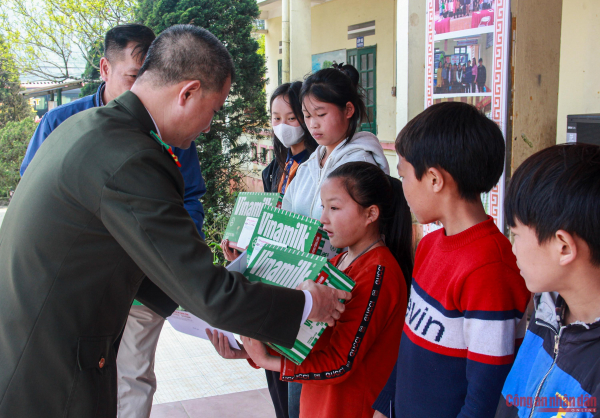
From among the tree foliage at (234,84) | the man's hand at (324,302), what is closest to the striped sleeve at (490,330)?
the man's hand at (324,302)

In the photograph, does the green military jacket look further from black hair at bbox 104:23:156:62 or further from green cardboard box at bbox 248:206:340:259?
black hair at bbox 104:23:156:62

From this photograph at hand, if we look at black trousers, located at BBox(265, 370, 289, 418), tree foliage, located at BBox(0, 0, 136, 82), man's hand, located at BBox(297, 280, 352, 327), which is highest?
tree foliage, located at BBox(0, 0, 136, 82)

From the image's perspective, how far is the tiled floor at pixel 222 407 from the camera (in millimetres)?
3020

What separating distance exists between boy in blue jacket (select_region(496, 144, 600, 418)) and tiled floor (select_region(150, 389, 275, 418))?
84.8 inches

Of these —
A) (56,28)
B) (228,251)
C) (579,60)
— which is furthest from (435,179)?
(56,28)

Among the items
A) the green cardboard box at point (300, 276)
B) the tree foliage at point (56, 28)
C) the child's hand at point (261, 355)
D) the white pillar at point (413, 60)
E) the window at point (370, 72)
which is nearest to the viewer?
the green cardboard box at point (300, 276)

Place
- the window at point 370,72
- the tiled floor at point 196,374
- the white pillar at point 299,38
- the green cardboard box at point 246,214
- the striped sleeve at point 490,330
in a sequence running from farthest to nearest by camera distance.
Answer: the window at point 370,72 < the white pillar at point 299,38 < the tiled floor at point 196,374 < the green cardboard box at point 246,214 < the striped sleeve at point 490,330

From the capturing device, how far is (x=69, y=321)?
1422 millimetres

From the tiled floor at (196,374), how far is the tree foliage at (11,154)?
851cm

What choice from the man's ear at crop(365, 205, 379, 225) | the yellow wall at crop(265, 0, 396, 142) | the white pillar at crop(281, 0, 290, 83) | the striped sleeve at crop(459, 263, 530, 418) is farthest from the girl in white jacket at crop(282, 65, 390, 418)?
the yellow wall at crop(265, 0, 396, 142)

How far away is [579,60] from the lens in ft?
13.9

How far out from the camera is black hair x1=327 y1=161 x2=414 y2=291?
1857 mm

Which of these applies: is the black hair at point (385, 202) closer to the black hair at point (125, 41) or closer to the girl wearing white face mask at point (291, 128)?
the girl wearing white face mask at point (291, 128)

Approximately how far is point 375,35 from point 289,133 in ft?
19.1
